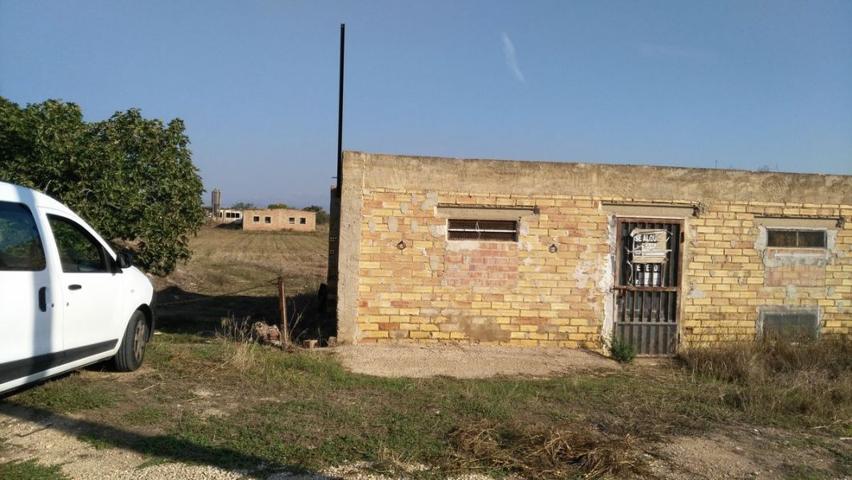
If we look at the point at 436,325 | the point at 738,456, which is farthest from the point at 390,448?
the point at 436,325

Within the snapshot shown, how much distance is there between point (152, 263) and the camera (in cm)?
1093

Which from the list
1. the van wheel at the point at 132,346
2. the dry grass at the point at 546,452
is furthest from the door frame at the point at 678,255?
the van wheel at the point at 132,346

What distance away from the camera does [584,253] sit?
914 cm

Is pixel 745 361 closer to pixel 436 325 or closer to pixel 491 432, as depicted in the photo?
pixel 436 325

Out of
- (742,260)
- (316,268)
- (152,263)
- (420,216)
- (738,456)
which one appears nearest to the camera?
(738,456)

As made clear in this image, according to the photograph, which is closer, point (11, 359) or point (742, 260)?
point (11, 359)

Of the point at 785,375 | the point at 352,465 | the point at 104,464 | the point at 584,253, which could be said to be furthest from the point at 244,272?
the point at 352,465

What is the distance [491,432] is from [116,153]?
7496 millimetres

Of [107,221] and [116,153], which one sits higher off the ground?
[116,153]

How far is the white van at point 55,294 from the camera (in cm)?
473

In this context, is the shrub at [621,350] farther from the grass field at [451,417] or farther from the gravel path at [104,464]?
the gravel path at [104,464]

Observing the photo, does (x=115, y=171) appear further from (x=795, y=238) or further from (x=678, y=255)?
(x=795, y=238)

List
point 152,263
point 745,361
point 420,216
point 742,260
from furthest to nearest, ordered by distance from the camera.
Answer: point 152,263, point 742,260, point 420,216, point 745,361

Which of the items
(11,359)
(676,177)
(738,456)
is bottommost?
(738,456)
